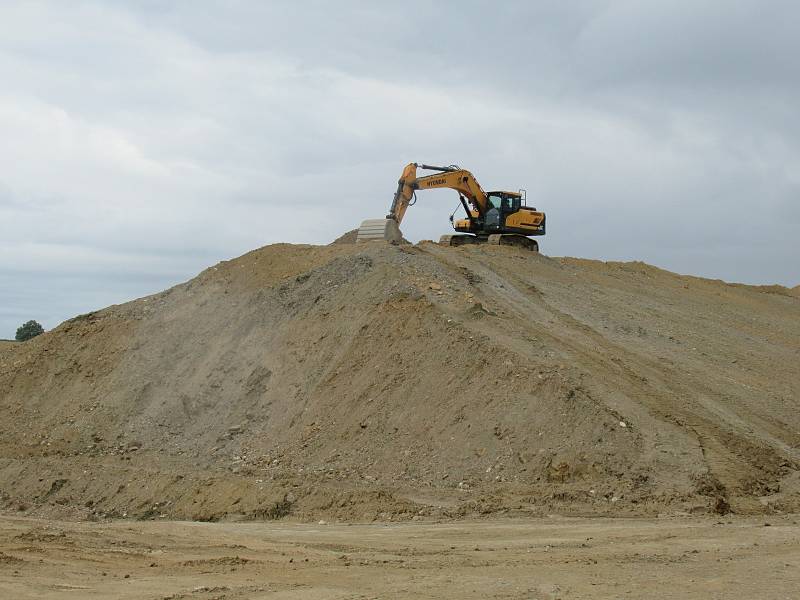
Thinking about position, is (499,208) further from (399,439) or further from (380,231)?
(399,439)

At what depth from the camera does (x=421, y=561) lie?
9273mm

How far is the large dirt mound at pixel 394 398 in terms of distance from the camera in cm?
1404

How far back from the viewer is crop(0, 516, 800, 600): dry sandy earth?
784cm

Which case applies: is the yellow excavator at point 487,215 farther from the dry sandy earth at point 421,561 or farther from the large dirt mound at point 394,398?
the dry sandy earth at point 421,561

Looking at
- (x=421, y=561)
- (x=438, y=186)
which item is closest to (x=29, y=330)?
(x=438, y=186)

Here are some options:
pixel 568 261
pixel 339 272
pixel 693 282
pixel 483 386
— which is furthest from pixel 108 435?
pixel 693 282

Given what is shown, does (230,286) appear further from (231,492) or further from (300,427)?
(231,492)

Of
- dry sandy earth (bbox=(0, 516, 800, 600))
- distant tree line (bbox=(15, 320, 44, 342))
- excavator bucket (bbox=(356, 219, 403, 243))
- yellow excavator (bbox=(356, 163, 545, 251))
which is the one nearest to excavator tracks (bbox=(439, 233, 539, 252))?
yellow excavator (bbox=(356, 163, 545, 251))

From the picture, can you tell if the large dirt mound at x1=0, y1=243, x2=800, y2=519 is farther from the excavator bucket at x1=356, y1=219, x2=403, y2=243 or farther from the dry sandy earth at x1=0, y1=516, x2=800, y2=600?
the dry sandy earth at x1=0, y1=516, x2=800, y2=600

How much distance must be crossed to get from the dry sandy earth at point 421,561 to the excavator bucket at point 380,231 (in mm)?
12768

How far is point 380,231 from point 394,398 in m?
8.45

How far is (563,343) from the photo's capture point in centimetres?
1777

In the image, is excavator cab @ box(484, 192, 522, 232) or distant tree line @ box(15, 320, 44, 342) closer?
excavator cab @ box(484, 192, 522, 232)

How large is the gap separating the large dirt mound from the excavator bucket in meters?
0.81
